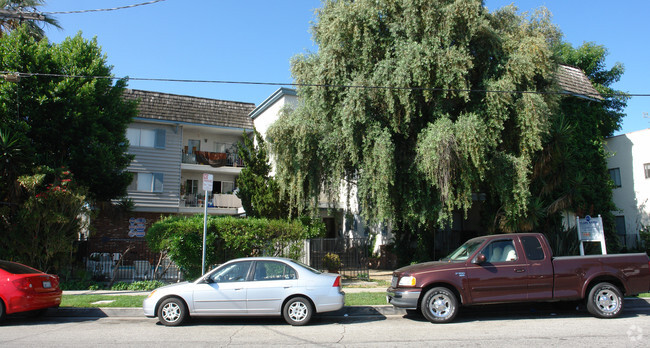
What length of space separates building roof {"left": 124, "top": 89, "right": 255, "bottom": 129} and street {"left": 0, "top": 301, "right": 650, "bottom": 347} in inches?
775

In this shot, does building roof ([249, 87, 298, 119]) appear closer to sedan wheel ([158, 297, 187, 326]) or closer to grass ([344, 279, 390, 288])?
grass ([344, 279, 390, 288])

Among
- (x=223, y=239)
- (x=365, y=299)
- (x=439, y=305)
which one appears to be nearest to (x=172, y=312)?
(x=365, y=299)

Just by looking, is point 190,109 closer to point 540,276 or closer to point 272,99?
point 272,99

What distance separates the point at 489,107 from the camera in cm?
1467

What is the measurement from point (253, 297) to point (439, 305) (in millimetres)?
3760

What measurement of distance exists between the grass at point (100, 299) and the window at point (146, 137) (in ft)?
54.7

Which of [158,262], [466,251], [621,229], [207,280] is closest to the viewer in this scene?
[207,280]

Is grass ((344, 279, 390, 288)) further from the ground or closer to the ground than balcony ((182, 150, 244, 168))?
closer to the ground

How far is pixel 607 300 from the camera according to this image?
9227 millimetres

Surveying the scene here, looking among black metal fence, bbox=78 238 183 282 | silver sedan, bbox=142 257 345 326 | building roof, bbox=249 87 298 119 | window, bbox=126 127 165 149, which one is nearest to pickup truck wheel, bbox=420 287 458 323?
silver sedan, bbox=142 257 345 326

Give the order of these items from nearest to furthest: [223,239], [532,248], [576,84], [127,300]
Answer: [532,248], [127,300], [223,239], [576,84]

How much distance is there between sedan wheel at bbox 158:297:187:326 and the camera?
29.1ft

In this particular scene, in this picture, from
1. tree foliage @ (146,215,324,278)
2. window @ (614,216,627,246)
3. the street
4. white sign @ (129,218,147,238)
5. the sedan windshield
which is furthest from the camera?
white sign @ (129,218,147,238)

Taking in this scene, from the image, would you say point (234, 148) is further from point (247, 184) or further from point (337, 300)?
point (337, 300)
